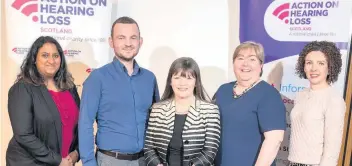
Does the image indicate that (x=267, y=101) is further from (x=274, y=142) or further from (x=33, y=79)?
(x=33, y=79)

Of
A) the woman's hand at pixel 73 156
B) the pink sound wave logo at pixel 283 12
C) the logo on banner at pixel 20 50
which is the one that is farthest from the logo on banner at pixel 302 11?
the logo on banner at pixel 20 50

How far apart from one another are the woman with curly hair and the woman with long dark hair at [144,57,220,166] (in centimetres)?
56

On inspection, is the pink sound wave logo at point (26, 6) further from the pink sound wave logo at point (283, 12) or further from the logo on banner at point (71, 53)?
the pink sound wave logo at point (283, 12)

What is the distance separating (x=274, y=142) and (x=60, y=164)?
135 cm

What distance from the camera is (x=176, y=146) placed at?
207 cm

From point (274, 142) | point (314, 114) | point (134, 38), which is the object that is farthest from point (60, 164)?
point (314, 114)

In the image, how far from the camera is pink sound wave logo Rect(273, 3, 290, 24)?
3.38m

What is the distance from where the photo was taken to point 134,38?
2.31 meters

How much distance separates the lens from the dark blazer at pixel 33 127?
2.23m

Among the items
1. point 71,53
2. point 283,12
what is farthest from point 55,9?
point 283,12

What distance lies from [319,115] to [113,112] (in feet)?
4.14

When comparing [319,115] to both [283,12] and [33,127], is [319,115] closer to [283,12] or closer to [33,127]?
[283,12]

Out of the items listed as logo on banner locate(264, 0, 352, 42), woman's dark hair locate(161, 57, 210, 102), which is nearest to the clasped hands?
woman's dark hair locate(161, 57, 210, 102)

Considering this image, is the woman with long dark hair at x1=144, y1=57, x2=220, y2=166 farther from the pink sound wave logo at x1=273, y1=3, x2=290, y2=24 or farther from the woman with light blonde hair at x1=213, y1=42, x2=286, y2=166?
the pink sound wave logo at x1=273, y1=3, x2=290, y2=24
